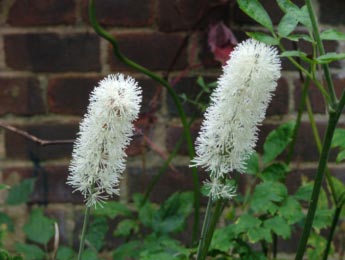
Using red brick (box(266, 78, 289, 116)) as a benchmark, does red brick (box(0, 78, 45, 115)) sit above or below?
below

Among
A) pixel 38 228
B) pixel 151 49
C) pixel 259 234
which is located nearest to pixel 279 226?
pixel 259 234

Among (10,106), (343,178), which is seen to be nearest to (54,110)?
(10,106)

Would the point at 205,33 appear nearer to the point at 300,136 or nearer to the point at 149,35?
the point at 149,35

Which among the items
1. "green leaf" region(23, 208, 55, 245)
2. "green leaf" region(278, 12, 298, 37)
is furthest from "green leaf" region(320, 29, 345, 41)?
"green leaf" region(23, 208, 55, 245)

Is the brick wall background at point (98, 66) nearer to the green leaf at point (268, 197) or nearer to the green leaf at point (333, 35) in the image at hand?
the green leaf at point (268, 197)

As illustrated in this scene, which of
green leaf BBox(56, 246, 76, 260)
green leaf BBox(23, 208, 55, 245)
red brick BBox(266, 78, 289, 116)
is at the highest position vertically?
red brick BBox(266, 78, 289, 116)

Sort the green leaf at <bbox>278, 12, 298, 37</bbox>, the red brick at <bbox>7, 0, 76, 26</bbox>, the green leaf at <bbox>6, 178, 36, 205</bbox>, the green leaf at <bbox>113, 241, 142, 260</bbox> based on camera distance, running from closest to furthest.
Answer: the green leaf at <bbox>278, 12, 298, 37</bbox>, the green leaf at <bbox>113, 241, 142, 260</bbox>, the green leaf at <bbox>6, 178, 36, 205</bbox>, the red brick at <bbox>7, 0, 76, 26</bbox>

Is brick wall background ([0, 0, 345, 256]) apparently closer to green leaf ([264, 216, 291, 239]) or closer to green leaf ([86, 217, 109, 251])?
green leaf ([86, 217, 109, 251])
